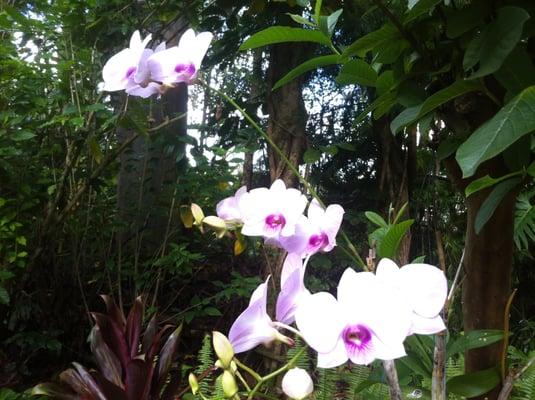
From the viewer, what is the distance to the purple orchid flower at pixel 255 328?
0.40 m

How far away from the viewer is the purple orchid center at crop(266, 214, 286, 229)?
49 centimetres

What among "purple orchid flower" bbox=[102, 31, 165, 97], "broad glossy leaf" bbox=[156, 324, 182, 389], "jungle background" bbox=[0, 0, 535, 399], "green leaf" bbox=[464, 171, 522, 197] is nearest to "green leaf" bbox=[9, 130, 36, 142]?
"jungle background" bbox=[0, 0, 535, 399]

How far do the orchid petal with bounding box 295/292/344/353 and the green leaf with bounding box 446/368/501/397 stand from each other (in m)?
0.30

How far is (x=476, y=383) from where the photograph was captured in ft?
1.82

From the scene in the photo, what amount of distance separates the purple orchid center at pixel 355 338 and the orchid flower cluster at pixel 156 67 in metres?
0.36

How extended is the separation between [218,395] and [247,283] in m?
0.88

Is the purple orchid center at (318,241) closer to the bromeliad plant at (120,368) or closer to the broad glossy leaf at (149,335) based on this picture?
the bromeliad plant at (120,368)

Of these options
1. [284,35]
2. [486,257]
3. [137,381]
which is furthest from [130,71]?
[137,381]

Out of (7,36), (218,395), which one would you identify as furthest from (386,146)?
(7,36)

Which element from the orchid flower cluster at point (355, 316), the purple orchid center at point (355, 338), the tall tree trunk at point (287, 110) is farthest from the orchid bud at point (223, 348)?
the tall tree trunk at point (287, 110)

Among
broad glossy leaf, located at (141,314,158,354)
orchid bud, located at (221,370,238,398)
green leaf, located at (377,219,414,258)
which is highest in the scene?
green leaf, located at (377,219,414,258)

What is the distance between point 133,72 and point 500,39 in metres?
0.42

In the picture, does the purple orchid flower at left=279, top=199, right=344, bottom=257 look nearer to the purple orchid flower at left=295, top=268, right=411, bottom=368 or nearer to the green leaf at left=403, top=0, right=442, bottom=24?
the purple orchid flower at left=295, top=268, right=411, bottom=368

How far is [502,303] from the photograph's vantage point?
1.94 feet
